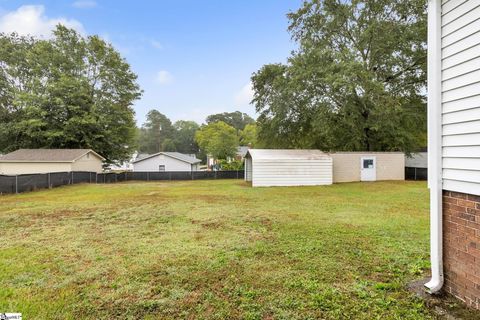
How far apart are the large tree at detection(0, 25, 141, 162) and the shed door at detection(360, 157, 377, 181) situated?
2008cm

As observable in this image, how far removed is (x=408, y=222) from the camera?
589cm

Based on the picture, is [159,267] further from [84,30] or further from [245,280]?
[84,30]

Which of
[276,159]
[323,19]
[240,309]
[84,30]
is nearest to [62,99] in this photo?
[84,30]

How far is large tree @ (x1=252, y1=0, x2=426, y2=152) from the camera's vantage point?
49.2 ft

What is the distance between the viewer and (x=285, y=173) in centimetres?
1480

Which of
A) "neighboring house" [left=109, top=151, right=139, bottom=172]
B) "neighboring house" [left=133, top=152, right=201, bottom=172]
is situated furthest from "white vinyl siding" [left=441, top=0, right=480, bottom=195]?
"neighboring house" [left=109, top=151, right=139, bottom=172]

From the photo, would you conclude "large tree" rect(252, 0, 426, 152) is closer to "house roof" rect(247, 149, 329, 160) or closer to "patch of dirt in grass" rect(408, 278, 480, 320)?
"house roof" rect(247, 149, 329, 160)

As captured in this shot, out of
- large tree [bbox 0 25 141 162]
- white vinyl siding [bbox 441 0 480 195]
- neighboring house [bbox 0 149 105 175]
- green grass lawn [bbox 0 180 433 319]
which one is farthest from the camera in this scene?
large tree [bbox 0 25 141 162]

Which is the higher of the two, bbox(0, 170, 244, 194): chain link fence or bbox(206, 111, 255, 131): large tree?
bbox(206, 111, 255, 131): large tree

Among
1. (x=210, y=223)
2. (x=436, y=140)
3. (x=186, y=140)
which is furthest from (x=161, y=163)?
(x=186, y=140)

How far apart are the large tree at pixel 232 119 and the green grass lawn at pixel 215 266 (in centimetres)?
5904

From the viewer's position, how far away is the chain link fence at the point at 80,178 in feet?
42.4

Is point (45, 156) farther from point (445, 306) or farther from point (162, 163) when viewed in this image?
point (445, 306)

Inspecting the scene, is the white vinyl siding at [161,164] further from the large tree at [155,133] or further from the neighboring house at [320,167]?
the large tree at [155,133]
